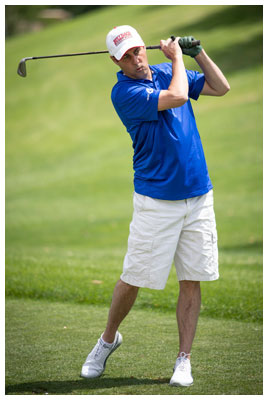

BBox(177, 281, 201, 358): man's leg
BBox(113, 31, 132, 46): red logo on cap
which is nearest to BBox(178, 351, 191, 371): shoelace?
BBox(177, 281, 201, 358): man's leg

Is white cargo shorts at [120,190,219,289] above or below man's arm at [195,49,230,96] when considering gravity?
below

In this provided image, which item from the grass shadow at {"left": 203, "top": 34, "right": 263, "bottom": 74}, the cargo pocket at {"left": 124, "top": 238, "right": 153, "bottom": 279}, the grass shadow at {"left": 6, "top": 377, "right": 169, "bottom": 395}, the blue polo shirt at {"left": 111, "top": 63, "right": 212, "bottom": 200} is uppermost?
the grass shadow at {"left": 203, "top": 34, "right": 263, "bottom": 74}

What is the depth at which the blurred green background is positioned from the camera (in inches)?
261

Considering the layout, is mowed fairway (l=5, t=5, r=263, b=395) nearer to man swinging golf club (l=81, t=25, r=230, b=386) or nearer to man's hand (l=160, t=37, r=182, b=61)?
man swinging golf club (l=81, t=25, r=230, b=386)

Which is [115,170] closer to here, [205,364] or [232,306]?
[232,306]

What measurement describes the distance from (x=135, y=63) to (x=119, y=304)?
5.05ft

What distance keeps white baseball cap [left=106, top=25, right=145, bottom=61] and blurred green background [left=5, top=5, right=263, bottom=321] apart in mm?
2633

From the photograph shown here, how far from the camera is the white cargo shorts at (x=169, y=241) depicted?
3.81 metres

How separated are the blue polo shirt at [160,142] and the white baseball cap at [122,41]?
0.55 ft

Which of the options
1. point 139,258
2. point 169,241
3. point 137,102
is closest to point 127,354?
point 139,258

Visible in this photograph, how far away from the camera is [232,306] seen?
5.60 meters

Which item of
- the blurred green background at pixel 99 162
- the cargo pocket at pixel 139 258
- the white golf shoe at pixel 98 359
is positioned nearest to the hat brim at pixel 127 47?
the cargo pocket at pixel 139 258

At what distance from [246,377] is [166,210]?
1133 mm

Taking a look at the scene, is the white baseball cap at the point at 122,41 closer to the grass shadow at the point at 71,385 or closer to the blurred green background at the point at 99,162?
the grass shadow at the point at 71,385
